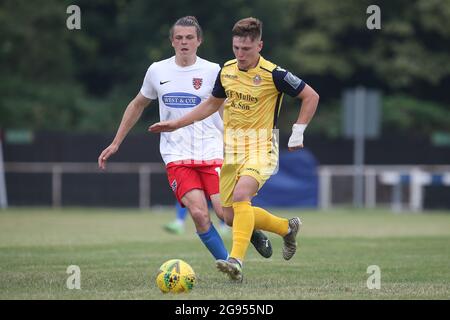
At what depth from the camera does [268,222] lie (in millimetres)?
9492

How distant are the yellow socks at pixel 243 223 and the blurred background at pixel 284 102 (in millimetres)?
17647

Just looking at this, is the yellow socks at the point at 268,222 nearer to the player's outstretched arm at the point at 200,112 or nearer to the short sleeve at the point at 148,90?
the player's outstretched arm at the point at 200,112

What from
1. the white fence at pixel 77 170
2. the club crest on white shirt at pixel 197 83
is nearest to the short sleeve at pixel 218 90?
the club crest on white shirt at pixel 197 83

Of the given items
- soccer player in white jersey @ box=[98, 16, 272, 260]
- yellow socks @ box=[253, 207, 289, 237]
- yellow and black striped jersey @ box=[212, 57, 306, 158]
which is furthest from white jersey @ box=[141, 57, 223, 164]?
yellow socks @ box=[253, 207, 289, 237]

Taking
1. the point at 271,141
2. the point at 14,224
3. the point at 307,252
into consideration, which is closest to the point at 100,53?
the point at 14,224

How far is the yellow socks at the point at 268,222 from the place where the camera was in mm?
9406

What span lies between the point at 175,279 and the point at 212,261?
11.0ft

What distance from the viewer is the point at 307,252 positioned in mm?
13008

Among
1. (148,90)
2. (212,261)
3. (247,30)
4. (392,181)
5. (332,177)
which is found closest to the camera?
(247,30)

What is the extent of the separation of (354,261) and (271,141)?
2.90 metres

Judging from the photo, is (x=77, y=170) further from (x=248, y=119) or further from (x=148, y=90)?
(x=248, y=119)

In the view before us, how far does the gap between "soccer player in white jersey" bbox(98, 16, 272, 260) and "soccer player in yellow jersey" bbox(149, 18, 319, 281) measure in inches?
19.3

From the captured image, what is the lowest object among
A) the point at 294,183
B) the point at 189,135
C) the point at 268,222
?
the point at 294,183

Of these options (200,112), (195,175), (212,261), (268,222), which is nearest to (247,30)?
(200,112)
